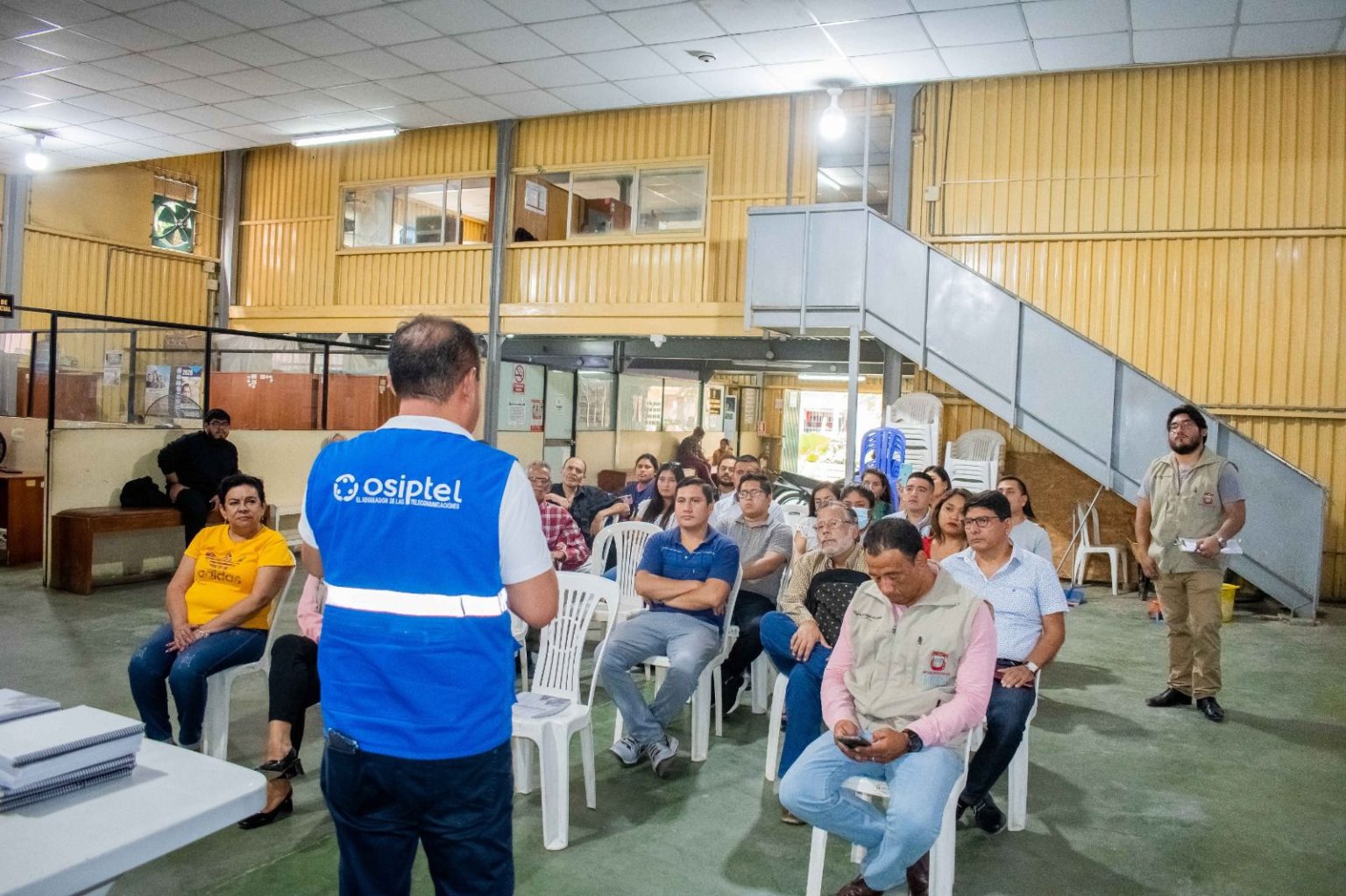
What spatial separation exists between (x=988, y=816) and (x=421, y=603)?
2.55m

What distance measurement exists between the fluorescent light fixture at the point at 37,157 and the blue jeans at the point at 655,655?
1032 centimetres

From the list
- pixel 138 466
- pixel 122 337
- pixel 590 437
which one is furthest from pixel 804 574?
pixel 122 337

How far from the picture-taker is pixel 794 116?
1040 centimetres

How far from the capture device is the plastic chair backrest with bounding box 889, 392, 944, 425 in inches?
375

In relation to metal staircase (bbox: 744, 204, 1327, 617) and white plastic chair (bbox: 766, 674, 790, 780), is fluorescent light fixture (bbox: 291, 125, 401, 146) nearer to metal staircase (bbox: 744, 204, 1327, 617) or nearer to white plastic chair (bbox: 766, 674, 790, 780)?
metal staircase (bbox: 744, 204, 1327, 617)

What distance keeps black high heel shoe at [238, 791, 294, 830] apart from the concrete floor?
0.10ft

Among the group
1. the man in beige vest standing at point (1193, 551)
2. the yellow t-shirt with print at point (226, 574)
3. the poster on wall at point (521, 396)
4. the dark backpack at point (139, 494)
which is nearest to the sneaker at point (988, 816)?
the man in beige vest standing at point (1193, 551)

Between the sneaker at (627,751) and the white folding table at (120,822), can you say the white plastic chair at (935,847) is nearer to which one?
the sneaker at (627,751)

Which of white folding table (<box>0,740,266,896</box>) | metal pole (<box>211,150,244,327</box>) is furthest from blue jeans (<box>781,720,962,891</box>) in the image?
metal pole (<box>211,150,244,327</box>)

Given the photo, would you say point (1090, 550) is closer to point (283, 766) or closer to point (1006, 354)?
point (1006, 354)

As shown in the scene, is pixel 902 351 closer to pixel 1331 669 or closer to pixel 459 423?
pixel 1331 669

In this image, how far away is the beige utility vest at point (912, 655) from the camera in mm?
2695

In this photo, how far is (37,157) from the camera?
10570 mm

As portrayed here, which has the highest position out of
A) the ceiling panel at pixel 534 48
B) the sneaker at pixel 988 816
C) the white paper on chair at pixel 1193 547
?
the ceiling panel at pixel 534 48
